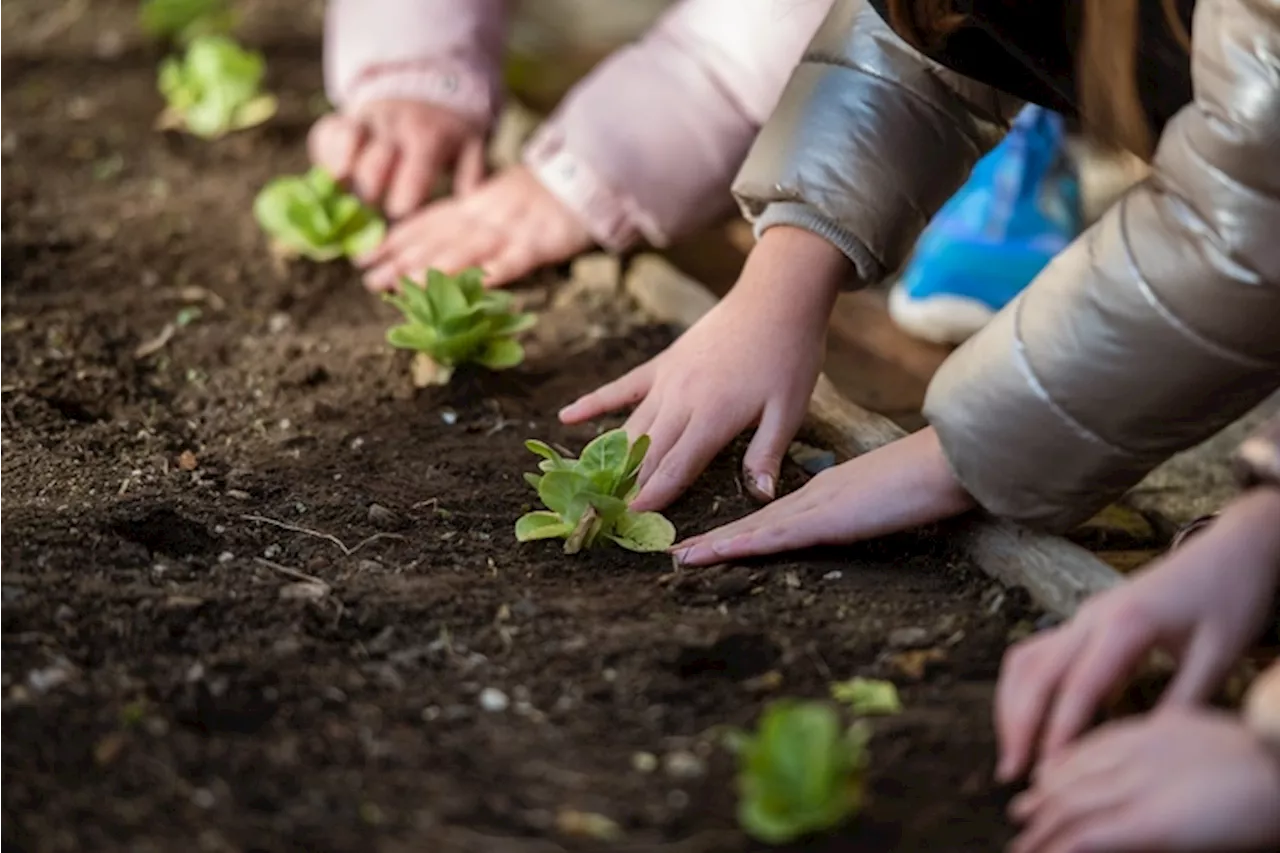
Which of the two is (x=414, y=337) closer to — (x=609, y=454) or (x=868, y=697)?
(x=609, y=454)

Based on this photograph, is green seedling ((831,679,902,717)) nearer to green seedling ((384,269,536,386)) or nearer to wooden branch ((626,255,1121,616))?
wooden branch ((626,255,1121,616))

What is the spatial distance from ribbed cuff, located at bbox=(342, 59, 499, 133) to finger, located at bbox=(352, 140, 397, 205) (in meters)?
0.10

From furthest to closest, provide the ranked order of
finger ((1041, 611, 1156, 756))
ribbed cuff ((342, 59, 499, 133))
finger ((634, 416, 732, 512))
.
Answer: ribbed cuff ((342, 59, 499, 133))
finger ((634, 416, 732, 512))
finger ((1041, 611, 1156, 756))

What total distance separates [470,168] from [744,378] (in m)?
0.85

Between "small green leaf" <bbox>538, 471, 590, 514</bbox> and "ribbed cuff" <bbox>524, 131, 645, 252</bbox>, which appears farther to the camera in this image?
"ribbed cuff" <bbox>524, 131, 645, 252</bbox>

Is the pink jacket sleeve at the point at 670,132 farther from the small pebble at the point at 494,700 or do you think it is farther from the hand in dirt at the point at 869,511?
the small pebble at the point at 494,700

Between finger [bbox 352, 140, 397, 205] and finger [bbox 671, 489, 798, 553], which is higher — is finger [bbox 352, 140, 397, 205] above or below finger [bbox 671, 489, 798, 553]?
below

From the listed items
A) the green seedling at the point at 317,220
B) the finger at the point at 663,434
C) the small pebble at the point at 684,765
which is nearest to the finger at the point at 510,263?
the green seedling at the point at 317,220

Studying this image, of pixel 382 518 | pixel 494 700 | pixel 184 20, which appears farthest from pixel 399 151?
pixel 494 700

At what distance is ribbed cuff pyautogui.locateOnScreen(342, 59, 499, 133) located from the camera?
2303mm

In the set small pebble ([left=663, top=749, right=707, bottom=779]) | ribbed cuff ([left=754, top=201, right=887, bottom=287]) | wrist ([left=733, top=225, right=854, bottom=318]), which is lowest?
small pebble ([left=663, top=749, right=707, bottom=779])

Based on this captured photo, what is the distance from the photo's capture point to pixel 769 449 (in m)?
1.52

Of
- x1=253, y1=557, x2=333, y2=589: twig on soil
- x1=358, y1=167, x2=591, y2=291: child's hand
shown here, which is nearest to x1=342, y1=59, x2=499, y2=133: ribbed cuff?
x1=358, y1=167, x2=591, y2=291: child's hand

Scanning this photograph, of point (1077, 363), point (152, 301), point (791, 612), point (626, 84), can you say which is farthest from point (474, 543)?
point (626, 84)
